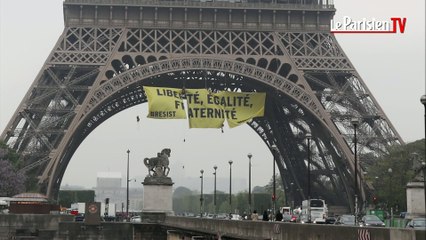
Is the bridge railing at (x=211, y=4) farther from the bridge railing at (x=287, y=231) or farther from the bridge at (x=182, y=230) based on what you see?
the bridge railing at (x=287, y=231)

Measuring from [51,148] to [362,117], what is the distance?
103ft

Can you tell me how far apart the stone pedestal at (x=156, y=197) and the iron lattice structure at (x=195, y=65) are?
1817 centimetres

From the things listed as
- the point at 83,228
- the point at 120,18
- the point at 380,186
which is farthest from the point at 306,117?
the point at 83,228

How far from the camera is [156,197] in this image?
55.0 metres

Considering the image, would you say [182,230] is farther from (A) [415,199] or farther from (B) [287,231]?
(B) [287,231]

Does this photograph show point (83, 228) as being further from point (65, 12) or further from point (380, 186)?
point (380, 186)

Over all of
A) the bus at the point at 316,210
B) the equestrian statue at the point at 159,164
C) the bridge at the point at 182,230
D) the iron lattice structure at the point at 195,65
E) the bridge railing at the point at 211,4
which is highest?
the bridge railing at the point at 211,4

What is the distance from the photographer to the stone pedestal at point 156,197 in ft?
180

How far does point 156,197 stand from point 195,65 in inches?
916

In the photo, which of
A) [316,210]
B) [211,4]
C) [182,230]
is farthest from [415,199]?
[211,4]

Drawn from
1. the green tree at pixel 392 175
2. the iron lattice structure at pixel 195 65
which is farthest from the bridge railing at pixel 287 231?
the green tree at pixel 392 175

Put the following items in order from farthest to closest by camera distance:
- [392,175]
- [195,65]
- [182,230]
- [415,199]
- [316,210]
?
1. [392,175]
2. [195,65]
3. [316,210]
4. [415,199]
5. [182,230]

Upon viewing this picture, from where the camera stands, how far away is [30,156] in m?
73.3

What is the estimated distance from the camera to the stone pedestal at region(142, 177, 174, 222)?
54719 mm
